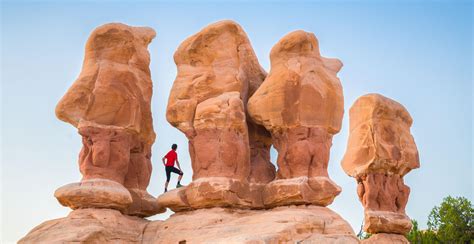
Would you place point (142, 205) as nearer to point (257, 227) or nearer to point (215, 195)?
point (215, 195)

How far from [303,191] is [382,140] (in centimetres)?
760

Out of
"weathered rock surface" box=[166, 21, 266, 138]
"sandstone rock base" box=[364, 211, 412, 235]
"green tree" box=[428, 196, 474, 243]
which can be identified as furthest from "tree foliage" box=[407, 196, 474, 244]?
"weathered rock surface" box=[166, 21, 266, 138]

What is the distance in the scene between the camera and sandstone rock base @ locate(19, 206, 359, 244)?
634 inches

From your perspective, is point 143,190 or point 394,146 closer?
point 143,190

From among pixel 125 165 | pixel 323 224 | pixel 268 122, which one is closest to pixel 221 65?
pixel 268 122

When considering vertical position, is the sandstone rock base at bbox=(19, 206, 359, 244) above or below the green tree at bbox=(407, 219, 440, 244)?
below

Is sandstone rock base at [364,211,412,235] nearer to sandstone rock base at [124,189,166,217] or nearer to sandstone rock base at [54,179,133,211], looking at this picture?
sandstone rock base at [124,189,166,217]

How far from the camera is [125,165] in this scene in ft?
61.4

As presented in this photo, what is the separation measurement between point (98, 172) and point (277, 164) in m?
3.89

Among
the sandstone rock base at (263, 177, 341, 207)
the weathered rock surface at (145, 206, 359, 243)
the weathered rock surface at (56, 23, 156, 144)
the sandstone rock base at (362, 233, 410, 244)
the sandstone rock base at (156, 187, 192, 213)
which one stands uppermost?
the weathered rock surface at (56, 23, 156, 144)

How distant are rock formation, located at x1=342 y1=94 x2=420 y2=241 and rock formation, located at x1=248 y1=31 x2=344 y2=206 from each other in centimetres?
596

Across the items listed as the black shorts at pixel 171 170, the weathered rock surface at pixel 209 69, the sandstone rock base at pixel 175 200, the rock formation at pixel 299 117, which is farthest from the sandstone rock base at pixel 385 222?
the sandstone rock base at pixel 175 200

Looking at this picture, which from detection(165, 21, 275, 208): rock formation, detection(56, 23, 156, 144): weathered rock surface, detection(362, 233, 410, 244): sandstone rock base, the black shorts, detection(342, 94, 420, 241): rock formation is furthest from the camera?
detection(342, 94, 420, 241): rock formation

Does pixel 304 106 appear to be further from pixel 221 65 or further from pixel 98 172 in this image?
pixel 98 172
